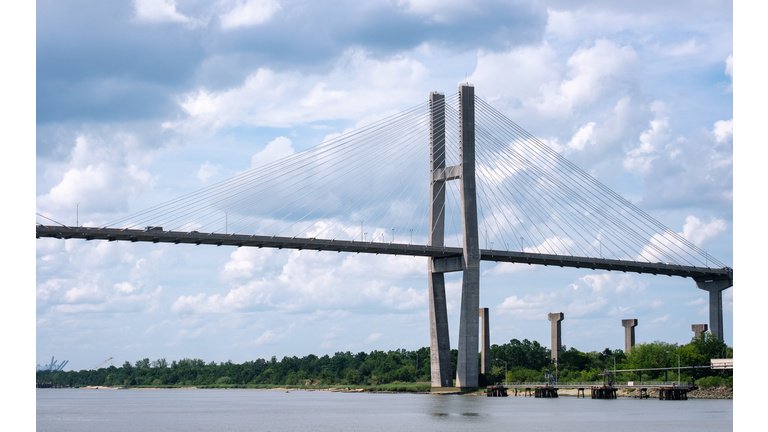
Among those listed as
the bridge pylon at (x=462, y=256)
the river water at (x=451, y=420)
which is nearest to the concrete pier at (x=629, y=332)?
the bridge pylon at (x=462, y=256)

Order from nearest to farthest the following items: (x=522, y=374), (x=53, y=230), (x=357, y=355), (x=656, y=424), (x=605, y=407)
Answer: (x=656, y=424)
(x=53, y=230)
(x=605, y=407)
(x=522, y=374)
(x=357, y=355)

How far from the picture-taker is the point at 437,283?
72.4 m

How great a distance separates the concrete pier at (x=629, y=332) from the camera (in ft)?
329

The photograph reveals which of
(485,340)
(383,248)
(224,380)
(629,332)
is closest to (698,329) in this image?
(629,332)

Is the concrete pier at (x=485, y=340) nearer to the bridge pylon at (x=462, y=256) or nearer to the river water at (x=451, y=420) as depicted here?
the bridge pylon at (x=462, y=256)

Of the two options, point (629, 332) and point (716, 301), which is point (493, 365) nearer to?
point (629, 332)

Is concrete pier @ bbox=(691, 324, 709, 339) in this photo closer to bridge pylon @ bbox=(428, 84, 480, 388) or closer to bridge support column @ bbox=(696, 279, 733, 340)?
bridge support column @ bbox=(696, 279, 733, 340)

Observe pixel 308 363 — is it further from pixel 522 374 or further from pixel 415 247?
pixel 415 247

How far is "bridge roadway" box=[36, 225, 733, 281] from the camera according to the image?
5628 cm

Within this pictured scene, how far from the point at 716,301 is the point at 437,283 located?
103 ft

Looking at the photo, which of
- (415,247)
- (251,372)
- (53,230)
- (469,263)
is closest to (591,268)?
(469,263)

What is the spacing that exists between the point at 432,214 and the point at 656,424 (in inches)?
1233

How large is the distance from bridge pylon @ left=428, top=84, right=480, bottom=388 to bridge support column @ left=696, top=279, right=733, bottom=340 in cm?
2905

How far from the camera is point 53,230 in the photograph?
54.7 m
